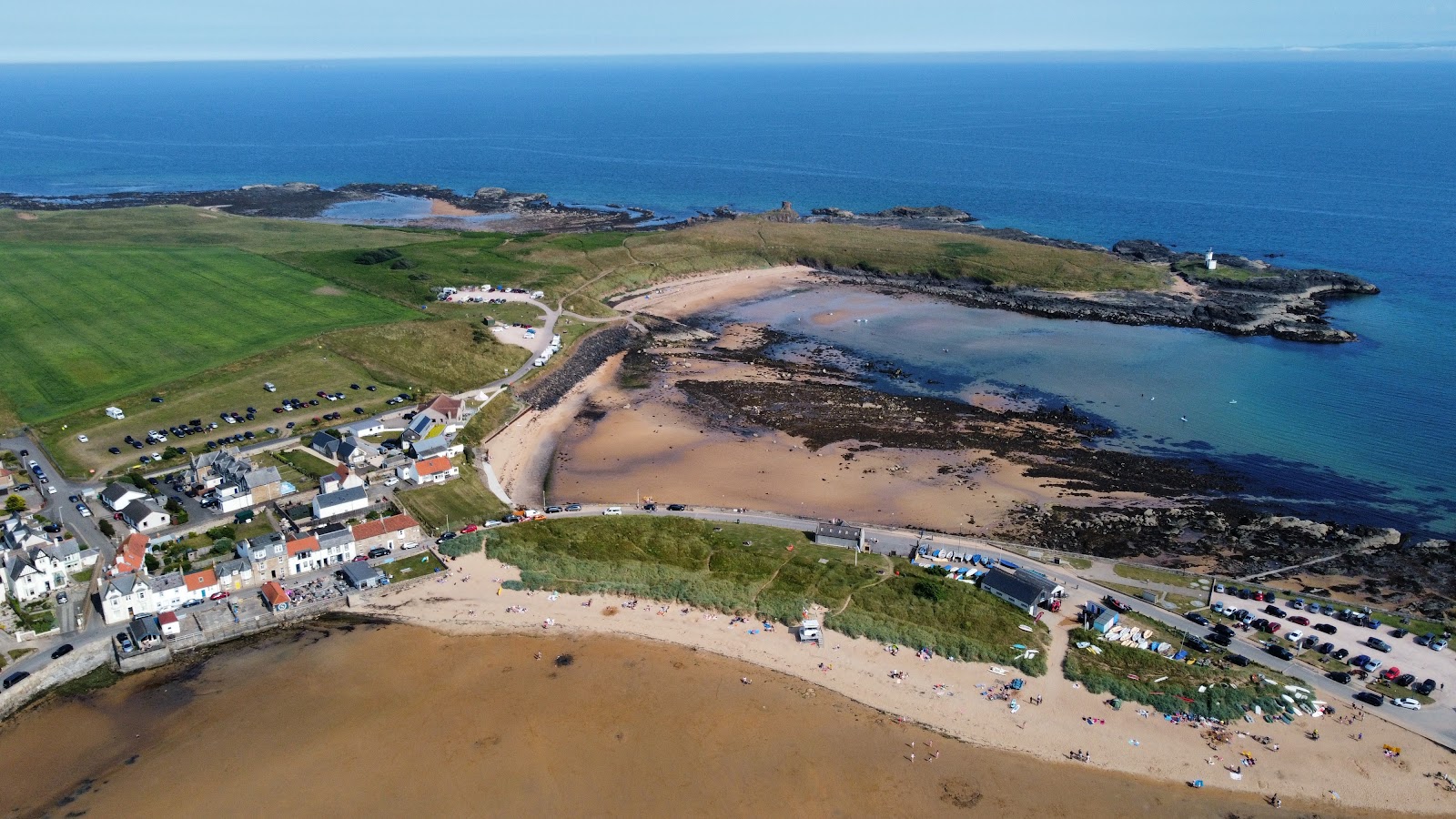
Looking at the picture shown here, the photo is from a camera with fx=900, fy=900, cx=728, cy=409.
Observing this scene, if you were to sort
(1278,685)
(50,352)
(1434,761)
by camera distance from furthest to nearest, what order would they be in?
(50,352)
(1278,685)
(1434,761)

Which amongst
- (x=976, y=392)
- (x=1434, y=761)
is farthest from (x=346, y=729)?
(x=976, y=392)

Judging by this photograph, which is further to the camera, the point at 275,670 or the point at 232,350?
the point at 232,350

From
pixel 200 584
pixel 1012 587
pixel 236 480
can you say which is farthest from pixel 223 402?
pixel 1012 587

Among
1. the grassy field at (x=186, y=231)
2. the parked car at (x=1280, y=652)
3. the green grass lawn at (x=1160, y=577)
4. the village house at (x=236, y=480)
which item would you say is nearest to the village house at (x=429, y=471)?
the village house at (x=236, y=480)

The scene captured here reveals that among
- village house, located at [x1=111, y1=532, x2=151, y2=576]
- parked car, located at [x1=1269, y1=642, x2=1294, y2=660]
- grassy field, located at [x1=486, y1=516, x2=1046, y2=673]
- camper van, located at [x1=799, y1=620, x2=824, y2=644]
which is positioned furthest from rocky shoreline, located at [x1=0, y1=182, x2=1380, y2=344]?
village house, located at [x1=111, y1=532, x2=151, y2=576]

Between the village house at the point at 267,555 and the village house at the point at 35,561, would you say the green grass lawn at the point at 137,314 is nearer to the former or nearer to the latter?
the village house at the point at 35,561

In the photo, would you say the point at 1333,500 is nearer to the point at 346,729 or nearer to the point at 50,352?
the point at 346,729
